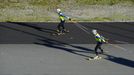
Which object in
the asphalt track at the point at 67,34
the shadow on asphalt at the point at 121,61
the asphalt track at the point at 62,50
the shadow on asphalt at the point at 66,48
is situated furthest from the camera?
the asphalt track at the point at 67,34

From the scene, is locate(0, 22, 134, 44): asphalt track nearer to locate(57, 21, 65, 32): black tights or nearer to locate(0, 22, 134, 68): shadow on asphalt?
locate(0, 22, 134, 68): shadow on asphalt


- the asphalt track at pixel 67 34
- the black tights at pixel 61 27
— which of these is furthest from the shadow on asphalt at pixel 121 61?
the black tights at pixel 61 27

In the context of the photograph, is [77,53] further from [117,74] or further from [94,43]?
[117,74]

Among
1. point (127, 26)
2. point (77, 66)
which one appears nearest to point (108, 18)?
point (127, 26)

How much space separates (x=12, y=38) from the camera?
2742 cm

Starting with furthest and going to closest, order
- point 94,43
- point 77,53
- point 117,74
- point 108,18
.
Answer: point 108,18 < point 94,43 < point 77,53 < point 117,74

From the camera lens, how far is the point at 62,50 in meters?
25.8

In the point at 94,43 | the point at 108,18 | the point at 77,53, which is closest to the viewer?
the point at 77,53

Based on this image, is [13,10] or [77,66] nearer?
[77,66]

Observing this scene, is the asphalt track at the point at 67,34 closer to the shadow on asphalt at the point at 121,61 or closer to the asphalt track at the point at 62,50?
the asphalt track at the point at 62,50

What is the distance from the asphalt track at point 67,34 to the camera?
2731 centimetres

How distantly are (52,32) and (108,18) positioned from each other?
643 centimetres

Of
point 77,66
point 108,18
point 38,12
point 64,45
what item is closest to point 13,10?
point 38,12

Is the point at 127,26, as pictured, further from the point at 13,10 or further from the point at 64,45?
the point at 13,10
